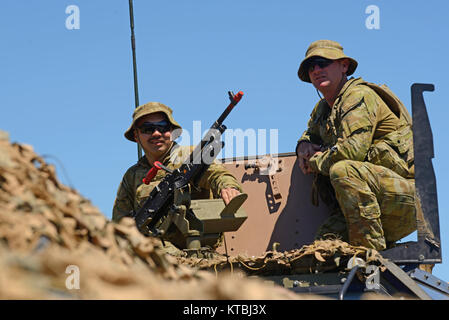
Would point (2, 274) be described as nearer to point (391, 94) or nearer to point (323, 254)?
point (323, 254)

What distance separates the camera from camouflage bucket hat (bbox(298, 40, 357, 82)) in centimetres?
627

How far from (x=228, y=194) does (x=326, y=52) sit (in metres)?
1.50

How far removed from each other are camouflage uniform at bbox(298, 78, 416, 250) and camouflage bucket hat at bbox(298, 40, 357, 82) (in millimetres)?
311

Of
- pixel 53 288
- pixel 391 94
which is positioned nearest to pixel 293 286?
pixel 391 94

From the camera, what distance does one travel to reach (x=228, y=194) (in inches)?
236

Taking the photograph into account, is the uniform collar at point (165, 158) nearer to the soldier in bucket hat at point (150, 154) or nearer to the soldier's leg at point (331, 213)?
the soldier in bucket hat at point (150, 154)

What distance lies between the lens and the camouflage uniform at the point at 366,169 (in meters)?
5.24

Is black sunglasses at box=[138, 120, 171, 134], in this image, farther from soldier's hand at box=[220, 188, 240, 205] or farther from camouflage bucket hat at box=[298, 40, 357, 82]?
camouflage bucket hat at box=[298, 40, 357, 82]

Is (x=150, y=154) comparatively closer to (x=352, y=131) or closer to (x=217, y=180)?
(x=217, y=180)

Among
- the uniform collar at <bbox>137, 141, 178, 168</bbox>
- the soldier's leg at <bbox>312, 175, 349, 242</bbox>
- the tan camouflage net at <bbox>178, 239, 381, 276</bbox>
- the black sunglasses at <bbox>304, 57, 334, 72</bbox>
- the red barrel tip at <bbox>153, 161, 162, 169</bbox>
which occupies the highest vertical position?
the black sunglasses at <bbox>304, 57, 334, 72</bbox>

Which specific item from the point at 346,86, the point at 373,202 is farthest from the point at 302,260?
the point at 346,86

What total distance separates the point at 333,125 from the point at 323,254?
1.57 m

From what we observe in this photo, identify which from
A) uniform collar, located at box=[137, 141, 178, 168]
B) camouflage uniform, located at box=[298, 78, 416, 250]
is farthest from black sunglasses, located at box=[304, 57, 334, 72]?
uniform collar, located at box=[137, 141, 178, 168]

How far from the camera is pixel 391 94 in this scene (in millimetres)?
6016
